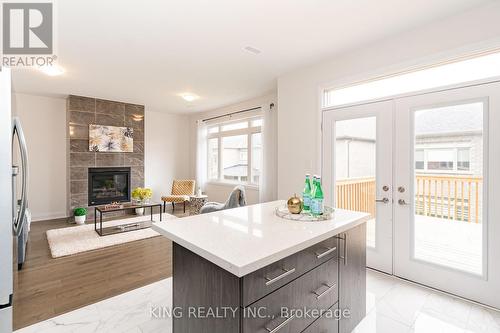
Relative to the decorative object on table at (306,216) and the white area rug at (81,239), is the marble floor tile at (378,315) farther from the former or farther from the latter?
the white area rug at (81,239)

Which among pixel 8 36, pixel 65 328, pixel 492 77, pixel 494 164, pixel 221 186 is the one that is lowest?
pixel 65 328

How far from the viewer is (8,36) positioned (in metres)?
2.48

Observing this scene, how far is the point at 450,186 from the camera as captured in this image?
232cm

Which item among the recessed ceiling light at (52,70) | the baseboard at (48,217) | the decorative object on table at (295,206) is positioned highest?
the recessed ceiling light at (52,70)

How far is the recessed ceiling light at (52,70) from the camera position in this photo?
3523 mm

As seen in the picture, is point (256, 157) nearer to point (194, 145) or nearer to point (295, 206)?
point (194, 145)

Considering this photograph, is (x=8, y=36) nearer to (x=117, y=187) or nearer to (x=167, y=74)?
(x=167, y=74)

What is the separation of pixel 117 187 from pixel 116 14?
4.45 m

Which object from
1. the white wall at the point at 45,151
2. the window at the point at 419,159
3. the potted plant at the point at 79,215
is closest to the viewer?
the window at the point at 419,159

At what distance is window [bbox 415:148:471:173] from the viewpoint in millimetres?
2232

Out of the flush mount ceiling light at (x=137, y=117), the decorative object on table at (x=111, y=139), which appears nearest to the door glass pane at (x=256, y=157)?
the flush mount ceiling light at (x=137, y=117)

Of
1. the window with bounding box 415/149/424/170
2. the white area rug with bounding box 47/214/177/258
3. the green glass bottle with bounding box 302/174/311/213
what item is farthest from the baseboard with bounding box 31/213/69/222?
the window with bounding box 415/149/424/170

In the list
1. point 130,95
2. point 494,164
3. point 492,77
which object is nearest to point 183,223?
point 494,164

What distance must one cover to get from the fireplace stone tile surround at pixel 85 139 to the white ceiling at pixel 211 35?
956mm
